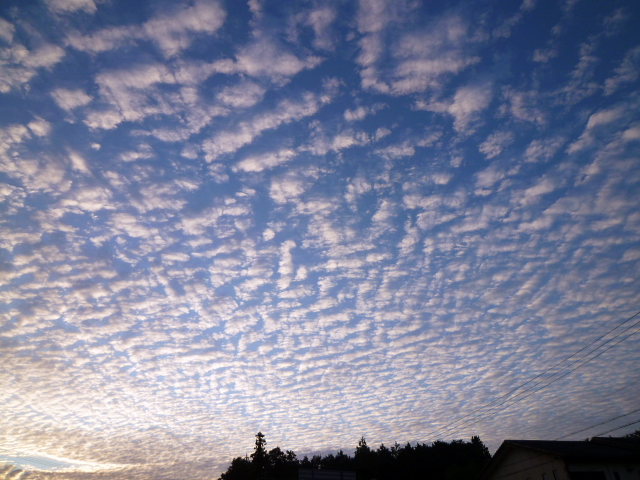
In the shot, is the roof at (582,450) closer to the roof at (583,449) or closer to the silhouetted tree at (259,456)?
the roof at (583,449)

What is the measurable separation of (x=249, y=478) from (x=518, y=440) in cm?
9771

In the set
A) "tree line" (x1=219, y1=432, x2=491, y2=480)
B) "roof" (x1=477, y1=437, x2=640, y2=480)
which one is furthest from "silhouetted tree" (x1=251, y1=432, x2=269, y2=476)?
"roof" (x1=477, y1=437, x2=640, y2=480)

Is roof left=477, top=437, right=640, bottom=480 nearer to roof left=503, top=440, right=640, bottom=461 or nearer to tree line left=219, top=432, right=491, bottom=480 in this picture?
roof left=503, top=440, right=640, bottom=461

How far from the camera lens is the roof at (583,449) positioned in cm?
3178

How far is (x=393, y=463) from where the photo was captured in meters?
93.1

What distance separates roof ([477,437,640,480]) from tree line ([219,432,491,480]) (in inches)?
1349

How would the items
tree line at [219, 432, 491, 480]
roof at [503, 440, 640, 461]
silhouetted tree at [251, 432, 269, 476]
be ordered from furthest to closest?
silhouetted tree at [251, 432, 269, 476], tree line at [219, 432, 491, 480], roof at [503, 440, 640, 461]

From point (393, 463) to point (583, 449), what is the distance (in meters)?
69.3

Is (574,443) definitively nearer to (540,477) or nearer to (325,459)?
(540,477)

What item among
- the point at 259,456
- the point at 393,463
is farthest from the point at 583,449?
the point at 259,456

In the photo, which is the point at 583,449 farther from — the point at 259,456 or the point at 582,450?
the point at 259,456

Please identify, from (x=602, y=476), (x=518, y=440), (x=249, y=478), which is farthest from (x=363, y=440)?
(x=602, y=476)

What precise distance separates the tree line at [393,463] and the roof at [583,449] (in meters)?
34.3

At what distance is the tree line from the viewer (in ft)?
291
